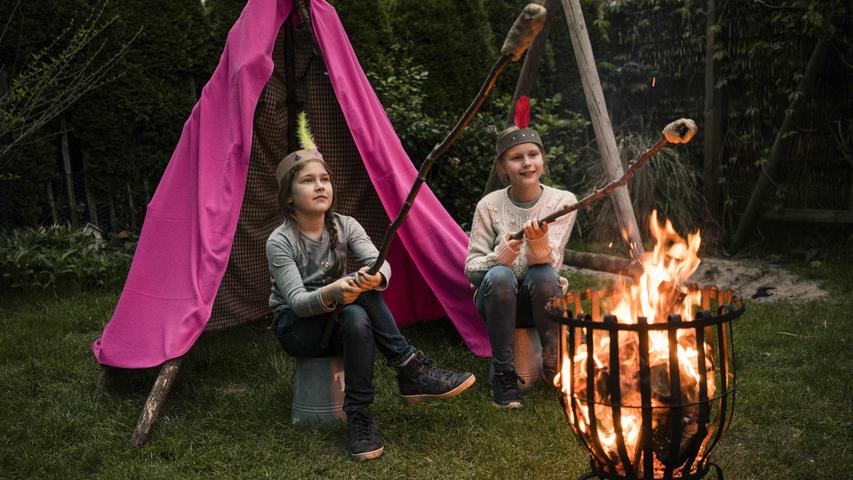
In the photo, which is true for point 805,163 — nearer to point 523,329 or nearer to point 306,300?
point 523,329

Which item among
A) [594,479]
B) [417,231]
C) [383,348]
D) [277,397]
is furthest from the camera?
[417,231]

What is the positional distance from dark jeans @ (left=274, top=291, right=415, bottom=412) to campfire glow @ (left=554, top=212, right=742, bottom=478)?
82 cm

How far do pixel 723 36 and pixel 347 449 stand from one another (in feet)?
15.2

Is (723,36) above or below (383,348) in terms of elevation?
above

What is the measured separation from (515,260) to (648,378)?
1277mm

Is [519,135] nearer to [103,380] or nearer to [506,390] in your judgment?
[506,390]

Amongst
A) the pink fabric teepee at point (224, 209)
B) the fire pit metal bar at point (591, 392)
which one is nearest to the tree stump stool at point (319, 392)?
the pink fabric teepee at point (224, 209)

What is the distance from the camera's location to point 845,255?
527cm

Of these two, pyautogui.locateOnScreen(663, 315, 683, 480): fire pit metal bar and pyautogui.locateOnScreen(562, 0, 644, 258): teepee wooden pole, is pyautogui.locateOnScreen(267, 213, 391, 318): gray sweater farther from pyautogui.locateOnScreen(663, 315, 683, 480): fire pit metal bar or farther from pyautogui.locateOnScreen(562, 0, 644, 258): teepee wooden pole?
pyautogui.locateOnScreen(562, 0, 644, 258): teepee wooden pole

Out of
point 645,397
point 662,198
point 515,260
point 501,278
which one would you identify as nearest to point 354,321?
point 501,278

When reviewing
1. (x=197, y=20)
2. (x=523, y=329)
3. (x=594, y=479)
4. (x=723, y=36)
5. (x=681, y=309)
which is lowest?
(x=594, y=479)

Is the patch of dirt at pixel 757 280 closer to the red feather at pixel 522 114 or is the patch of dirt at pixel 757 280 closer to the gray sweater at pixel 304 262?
the red feather at pixel 522 114

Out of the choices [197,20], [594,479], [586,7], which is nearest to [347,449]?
[594,479]

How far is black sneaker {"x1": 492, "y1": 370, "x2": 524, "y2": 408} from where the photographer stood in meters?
3.01
